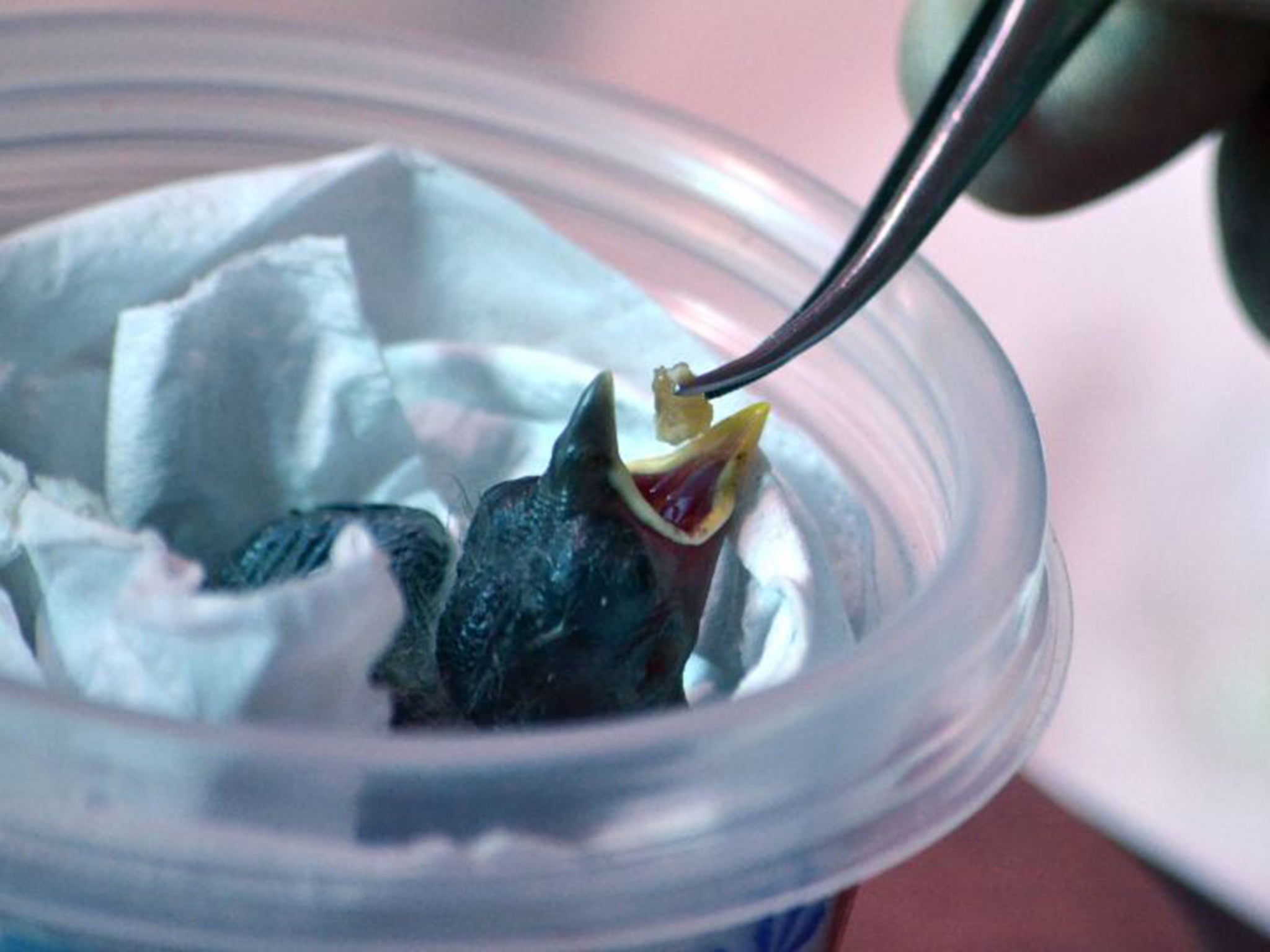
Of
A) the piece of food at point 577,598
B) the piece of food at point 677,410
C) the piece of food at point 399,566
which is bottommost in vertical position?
the piece of food at point 399,566

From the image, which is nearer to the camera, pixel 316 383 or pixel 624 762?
pixel 624 762

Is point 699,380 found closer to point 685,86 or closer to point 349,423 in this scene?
point 349,423

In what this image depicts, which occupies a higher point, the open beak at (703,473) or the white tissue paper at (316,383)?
the open beak at (703,473)

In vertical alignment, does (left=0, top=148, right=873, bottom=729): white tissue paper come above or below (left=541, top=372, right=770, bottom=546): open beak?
below
